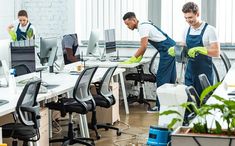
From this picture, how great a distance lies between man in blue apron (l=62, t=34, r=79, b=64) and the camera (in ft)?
21.5

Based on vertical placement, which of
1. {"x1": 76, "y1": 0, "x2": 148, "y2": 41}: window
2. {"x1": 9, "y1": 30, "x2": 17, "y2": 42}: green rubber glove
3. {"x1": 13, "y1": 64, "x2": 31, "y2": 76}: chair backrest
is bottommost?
{"x1": 13, "y1": 64, "x2": 31, "y2": 76}: chair backrest

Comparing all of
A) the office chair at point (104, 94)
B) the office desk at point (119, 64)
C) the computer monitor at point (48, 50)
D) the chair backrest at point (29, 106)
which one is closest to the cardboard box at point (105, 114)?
the office chair at point (104, 94)

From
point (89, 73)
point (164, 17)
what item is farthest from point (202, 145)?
point (164, 17)

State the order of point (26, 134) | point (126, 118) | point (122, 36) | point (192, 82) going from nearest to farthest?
point (26, 134)
point (192, 82)
point (126, 118)
point (122, 36)

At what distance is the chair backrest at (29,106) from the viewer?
4.33 meters

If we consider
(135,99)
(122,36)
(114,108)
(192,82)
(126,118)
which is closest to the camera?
(192,82)

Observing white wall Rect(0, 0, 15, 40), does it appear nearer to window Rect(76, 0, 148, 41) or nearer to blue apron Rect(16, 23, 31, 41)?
blue apron Rect(16, 23, 31, 41)

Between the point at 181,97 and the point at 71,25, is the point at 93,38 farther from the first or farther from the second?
the point at 181,97

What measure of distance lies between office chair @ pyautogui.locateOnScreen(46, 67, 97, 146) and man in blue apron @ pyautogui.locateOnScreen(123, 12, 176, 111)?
1.83 meters

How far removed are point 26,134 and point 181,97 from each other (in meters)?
1.35

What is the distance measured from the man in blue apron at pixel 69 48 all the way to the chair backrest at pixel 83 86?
1119 millimetres

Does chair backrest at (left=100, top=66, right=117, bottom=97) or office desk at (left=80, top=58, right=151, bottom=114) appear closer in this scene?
chair backrest at (left=100, top=66, right=117, bottom=97)

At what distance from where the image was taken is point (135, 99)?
8.13m

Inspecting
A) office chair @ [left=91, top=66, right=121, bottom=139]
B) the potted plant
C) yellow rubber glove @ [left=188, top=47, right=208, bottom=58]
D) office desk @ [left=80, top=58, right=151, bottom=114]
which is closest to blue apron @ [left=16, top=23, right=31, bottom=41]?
office desk @ [left=80, top=58, right=151, bottom=114]
